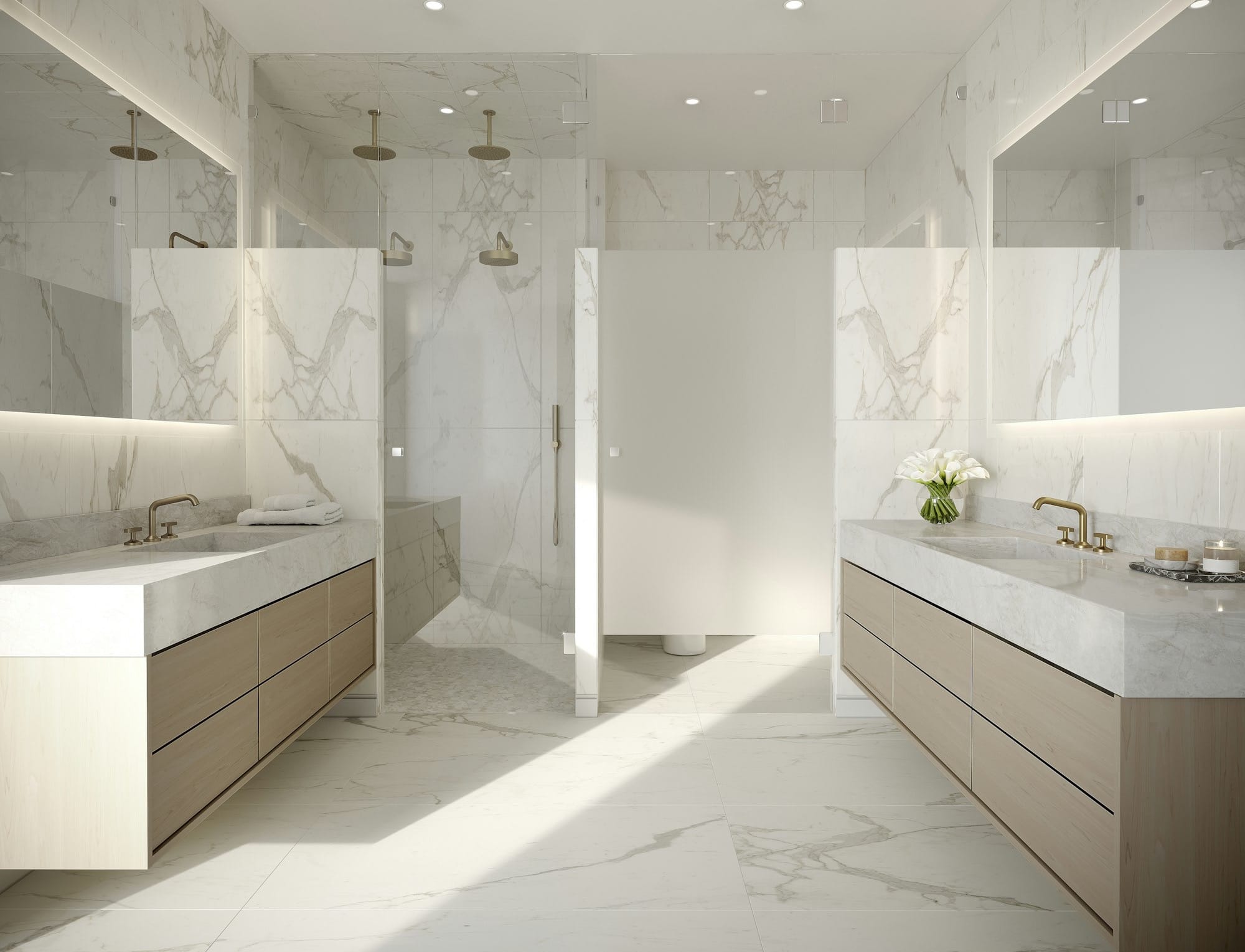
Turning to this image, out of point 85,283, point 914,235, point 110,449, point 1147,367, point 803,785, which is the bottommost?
point 803,785

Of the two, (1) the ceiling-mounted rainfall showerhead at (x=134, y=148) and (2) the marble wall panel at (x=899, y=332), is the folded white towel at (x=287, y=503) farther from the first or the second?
(2) the marble wall panel at (x=899, y=332)

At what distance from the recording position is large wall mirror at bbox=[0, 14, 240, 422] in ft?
7.07

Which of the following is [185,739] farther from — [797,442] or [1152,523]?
[797,442]

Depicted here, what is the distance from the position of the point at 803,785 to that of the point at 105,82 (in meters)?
3.13

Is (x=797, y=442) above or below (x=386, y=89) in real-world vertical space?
below

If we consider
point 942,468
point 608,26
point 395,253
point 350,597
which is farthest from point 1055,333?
point 350,597

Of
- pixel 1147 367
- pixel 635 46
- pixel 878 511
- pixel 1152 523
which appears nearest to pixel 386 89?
pixel 635 46

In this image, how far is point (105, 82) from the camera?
8.37 ft

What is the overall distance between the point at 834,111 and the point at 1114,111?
4.85 ft

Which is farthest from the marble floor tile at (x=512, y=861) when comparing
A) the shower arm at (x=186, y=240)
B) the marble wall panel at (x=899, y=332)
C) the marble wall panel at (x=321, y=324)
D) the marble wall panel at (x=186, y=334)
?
the shower arm at (x=186, y=240)

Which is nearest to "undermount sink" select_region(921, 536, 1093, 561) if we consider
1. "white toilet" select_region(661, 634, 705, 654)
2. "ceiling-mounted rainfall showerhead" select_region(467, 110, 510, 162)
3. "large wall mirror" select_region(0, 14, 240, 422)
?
"white toilet" select_region(661, 634, 705, 654)

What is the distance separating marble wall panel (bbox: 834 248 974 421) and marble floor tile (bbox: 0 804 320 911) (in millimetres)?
2547

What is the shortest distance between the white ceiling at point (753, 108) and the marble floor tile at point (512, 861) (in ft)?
10.0

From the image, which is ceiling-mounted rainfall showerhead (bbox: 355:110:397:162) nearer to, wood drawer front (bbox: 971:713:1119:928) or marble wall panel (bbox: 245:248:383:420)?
marble wall panel (bbox: 245:248:383:420)
